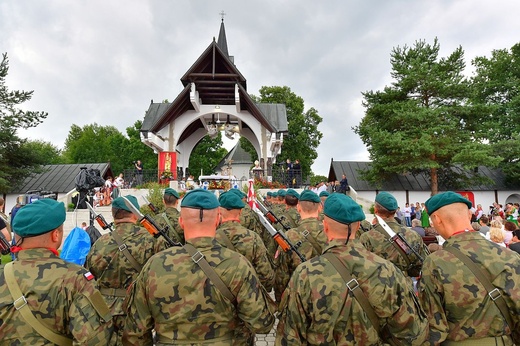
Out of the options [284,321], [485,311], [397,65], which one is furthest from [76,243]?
[397,65]

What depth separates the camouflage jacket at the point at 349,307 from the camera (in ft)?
6.18

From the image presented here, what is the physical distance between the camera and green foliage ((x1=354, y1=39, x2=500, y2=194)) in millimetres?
17391

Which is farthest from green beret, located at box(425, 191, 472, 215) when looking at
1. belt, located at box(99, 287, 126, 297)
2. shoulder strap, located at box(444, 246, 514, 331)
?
belt, located at box(99, 287, 126, 297)

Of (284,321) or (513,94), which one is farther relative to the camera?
(513,94)

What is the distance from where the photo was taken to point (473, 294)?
6.55 ft

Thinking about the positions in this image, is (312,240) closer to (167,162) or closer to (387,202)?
(387,202)

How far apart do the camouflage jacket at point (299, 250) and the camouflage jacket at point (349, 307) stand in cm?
158

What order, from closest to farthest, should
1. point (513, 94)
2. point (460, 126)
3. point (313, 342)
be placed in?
1. point (313, 342)
2. point (460, 126)
3. point (513, 94)

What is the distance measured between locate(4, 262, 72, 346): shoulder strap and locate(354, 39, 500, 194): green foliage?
17967mm

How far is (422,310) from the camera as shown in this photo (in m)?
2.03

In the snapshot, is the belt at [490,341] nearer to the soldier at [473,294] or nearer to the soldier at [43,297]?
the soldier at [473,294]

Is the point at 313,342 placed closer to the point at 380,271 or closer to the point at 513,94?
the point at 380,271

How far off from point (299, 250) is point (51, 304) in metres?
2.57

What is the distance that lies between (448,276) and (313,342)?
38.3 inches
